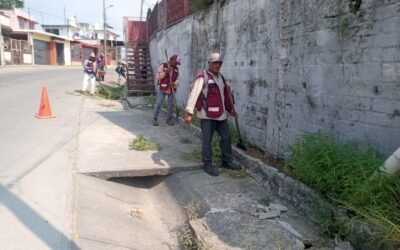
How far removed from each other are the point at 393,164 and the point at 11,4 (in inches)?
2277

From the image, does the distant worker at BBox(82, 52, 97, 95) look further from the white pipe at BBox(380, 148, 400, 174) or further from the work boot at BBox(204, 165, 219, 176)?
the white pipe at BBox(380, 148, 400, 174)

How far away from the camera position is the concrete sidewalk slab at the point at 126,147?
5867mm

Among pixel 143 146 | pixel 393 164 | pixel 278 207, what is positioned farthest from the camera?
pixel 143 146

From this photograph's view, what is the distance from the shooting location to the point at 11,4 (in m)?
52.2

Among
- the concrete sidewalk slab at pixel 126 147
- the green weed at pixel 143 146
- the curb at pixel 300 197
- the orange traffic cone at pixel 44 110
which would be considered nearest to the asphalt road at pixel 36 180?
the orange traffic cone at pixel 44 110

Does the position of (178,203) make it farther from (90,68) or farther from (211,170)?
(90,68)

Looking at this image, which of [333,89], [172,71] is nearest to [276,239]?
[333,89]

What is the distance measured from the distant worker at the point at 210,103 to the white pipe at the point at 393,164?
269 centimetres

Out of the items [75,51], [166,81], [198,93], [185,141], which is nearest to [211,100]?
[198,93]

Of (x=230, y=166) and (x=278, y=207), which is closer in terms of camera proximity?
(x=278, y=207)

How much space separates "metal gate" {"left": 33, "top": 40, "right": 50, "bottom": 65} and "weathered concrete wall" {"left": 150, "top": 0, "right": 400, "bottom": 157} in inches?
1681

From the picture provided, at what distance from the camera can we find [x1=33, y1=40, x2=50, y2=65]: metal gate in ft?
149

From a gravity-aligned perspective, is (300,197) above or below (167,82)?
below

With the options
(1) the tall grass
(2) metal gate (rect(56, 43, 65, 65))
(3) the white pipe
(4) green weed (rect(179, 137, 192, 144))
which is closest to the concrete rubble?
(4) green weed (rect(179, 137, 192, 144))
